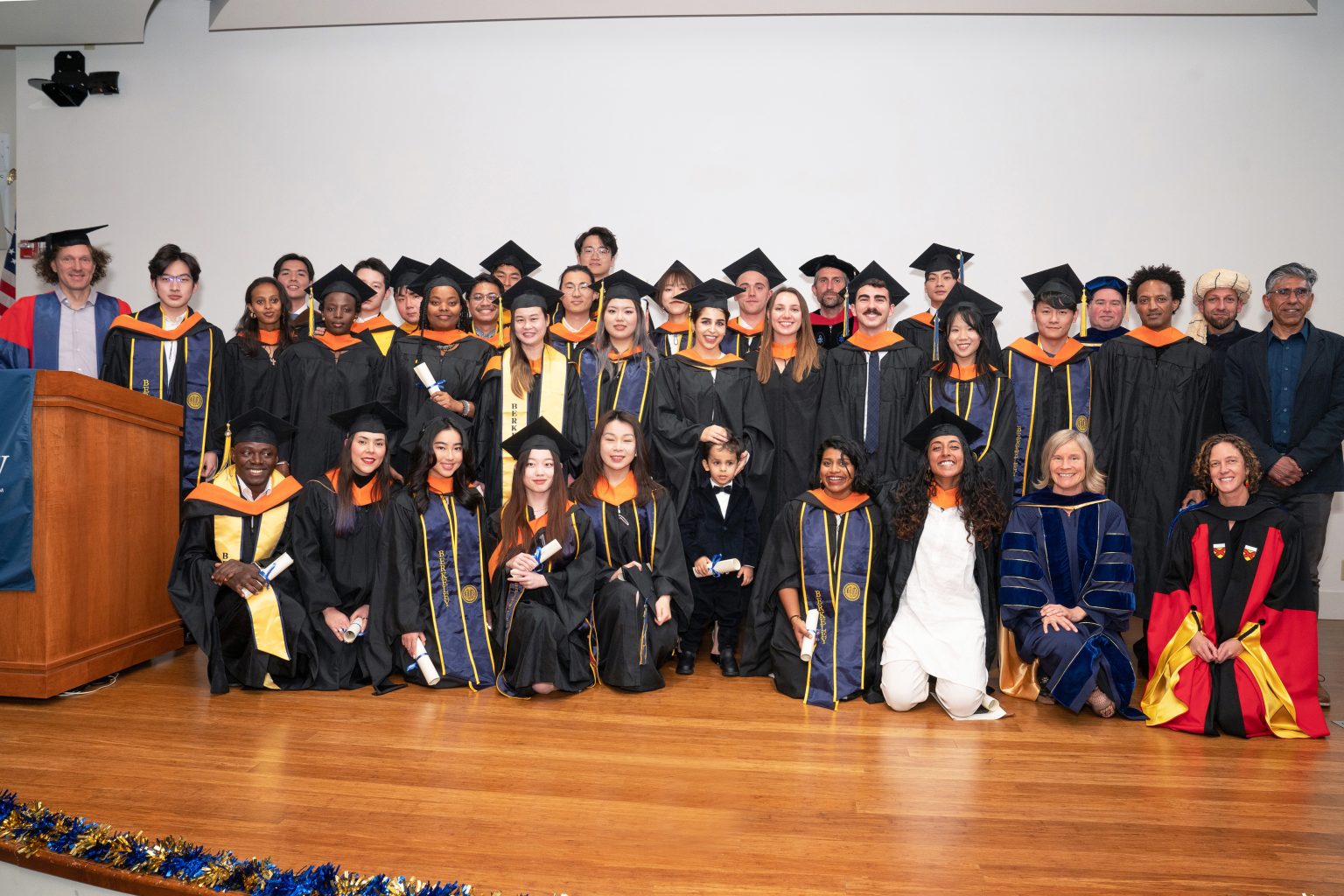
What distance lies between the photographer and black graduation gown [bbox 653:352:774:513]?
16.8 feet

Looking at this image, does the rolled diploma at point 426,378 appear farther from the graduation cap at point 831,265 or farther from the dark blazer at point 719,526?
the graduation cap at point 831,265

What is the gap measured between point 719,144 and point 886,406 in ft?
8.33

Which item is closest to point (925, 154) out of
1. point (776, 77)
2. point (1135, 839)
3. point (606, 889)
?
point (776, 77)

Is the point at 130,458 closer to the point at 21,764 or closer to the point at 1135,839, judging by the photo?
the point at 21,764

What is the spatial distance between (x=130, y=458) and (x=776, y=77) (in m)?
4.56

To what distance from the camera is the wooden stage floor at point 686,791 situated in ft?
8.77

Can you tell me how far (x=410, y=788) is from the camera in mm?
3160

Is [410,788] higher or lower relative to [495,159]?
lower

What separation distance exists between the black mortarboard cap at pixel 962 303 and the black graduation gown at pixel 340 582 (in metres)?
2.78

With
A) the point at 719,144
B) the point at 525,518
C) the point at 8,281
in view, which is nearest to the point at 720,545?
the point at 525,518

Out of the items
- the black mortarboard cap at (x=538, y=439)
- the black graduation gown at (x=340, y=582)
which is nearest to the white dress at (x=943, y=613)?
the black mortarboard cap at (x=538, y=439)

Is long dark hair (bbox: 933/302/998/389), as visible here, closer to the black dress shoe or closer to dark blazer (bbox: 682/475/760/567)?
dark blazer (bbox: 682/475/760/567)

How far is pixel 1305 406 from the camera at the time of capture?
5.12 metres

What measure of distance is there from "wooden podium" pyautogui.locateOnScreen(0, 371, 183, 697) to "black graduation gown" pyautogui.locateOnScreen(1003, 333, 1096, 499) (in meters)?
4.03
